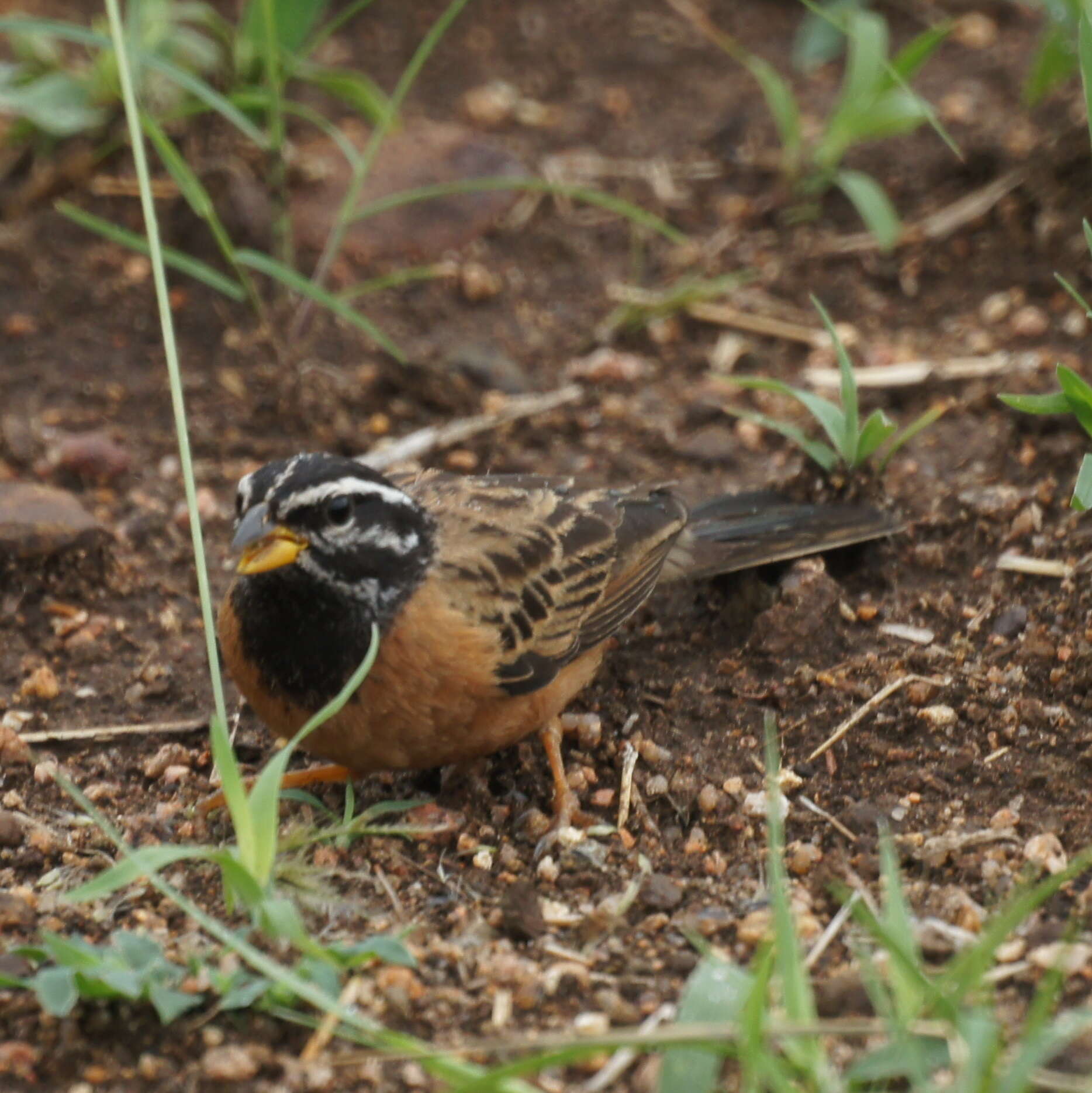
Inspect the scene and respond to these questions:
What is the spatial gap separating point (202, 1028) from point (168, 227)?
538 centimetres

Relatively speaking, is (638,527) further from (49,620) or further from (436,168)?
(436,168)

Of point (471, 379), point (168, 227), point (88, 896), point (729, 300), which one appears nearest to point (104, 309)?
point (168, 227)

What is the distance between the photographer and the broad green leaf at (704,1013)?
11.7 ft

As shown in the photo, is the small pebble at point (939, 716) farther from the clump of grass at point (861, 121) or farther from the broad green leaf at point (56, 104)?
the broad green leaf at point (56, 104)

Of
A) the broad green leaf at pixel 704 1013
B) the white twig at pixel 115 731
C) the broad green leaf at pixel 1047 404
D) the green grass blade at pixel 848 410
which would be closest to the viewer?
the broad green leaf at pixel 704 1013

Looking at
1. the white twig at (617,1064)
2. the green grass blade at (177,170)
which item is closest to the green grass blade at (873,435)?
the white twig at (617,1064)

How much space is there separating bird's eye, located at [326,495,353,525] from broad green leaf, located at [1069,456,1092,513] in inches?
91.3

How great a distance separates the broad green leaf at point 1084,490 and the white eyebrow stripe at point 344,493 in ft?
7.30

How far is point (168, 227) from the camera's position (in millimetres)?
8484

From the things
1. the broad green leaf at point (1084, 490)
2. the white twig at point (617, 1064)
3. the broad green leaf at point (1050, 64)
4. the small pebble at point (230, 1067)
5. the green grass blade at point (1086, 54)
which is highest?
the green grass blade at point (1086, 54)

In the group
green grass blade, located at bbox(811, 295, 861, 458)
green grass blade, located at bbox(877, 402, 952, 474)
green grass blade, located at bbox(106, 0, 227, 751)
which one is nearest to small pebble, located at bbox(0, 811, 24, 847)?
green grass blade, located at bbox(106, 0, 227, 751)

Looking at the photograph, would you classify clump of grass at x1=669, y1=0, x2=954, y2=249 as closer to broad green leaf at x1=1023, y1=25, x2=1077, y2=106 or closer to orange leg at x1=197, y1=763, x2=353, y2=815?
broad green leaf at x1=1023, y1=25, x2=1077, y2=106

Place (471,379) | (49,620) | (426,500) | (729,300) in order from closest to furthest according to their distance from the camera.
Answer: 1. (426,500)
2. (49,620)
3. (471,379)
4. (729,300)

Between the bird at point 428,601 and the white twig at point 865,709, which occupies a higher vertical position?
the bird at point 428,601
